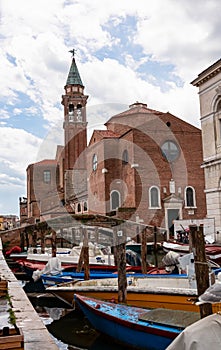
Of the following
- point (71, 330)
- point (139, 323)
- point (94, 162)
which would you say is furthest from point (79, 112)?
point (139, 323)

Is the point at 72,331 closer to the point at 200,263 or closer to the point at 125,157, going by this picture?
the point at 200,263

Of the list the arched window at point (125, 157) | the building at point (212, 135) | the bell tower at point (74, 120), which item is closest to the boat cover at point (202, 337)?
the building at point (212, 135)

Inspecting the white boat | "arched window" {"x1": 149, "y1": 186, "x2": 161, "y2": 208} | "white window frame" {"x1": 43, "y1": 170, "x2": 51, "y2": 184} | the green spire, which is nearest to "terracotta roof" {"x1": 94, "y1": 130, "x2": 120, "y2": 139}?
"arched window" {"x1": 149, "y1": 186, "x2": 161, "y2": 208}

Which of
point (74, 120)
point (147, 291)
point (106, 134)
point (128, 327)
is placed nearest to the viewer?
point (128, 327)

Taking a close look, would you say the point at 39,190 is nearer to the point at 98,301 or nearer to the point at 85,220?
the point at 85,220

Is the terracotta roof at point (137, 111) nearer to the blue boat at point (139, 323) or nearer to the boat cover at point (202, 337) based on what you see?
the blue boat at point (139, 323)

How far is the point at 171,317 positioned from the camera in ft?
20.7

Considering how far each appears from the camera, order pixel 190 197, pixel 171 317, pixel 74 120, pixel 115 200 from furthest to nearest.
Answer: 1. pixel 74 120
2. pixel 115 200
3. pixel 190 197
4. pixel 171 317

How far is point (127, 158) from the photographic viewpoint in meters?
27.6

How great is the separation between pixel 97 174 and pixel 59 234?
5107 mm

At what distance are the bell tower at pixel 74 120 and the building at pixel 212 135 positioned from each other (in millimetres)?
23417

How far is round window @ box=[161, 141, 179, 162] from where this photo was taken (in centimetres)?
2773

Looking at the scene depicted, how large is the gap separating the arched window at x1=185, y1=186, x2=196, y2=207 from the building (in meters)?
8.62

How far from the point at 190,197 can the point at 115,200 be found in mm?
5072
